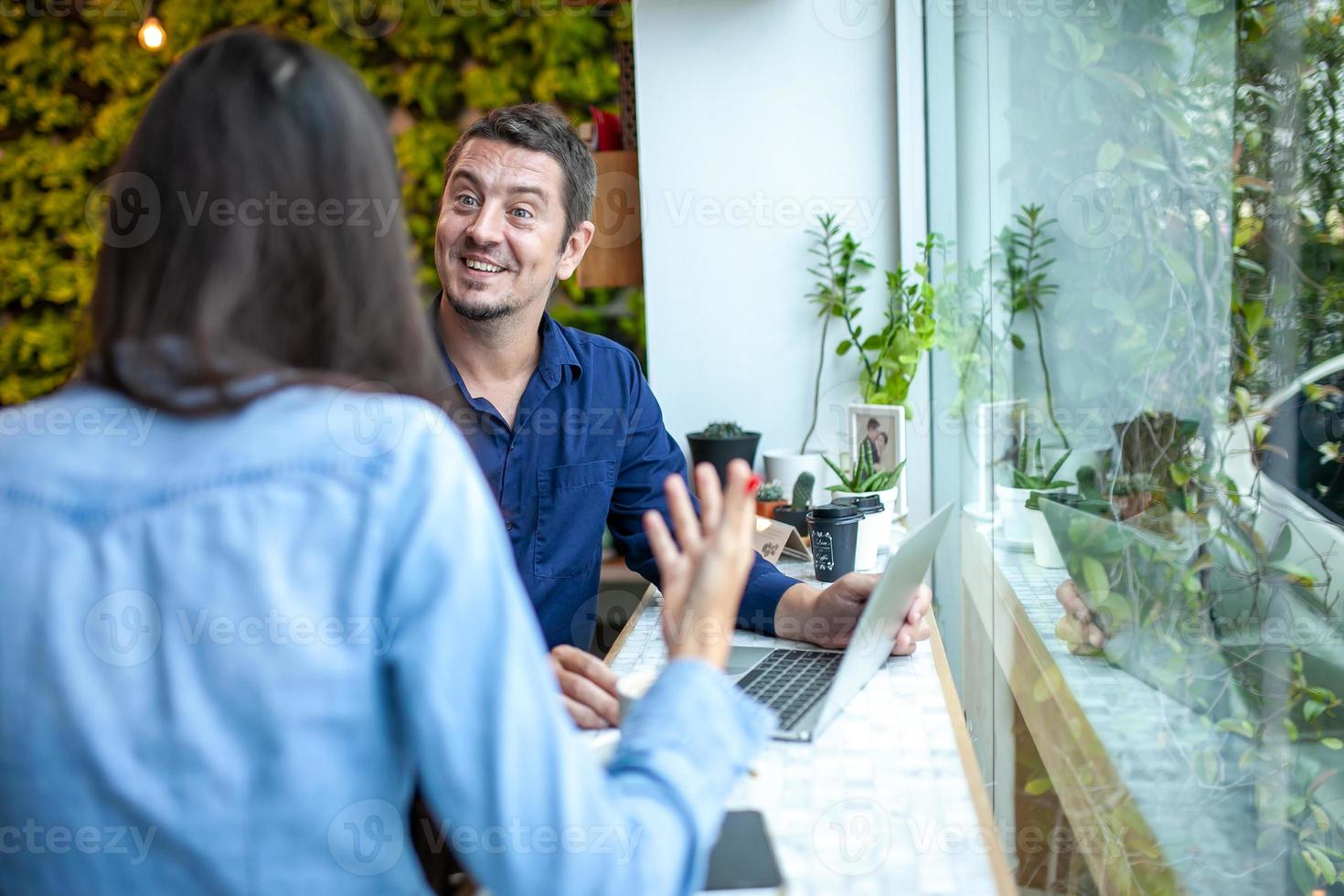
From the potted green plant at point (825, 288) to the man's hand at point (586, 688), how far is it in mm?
1210

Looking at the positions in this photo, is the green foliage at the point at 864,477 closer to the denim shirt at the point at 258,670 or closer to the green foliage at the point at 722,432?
the green foliage at the point at 722,432

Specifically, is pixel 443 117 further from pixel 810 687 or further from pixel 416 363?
pixel 416 363

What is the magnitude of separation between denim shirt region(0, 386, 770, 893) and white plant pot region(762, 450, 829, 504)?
172 cm

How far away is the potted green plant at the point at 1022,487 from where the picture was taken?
1596mm

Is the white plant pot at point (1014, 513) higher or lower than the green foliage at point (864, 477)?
lower

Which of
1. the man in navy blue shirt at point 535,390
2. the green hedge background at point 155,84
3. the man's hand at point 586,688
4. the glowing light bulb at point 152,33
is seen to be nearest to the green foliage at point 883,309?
the man in navy blue shirt at point 535,390

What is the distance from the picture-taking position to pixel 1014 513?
5.90 feet

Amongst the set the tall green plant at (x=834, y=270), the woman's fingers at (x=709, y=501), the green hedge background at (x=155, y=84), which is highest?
the green hedge background at (x=155, y=84)

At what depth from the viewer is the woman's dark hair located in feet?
2.07

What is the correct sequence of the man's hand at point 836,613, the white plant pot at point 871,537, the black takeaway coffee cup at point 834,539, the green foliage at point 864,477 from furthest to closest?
1. the green foliage at point 864,477
2. the white plant pot at point 871,537
3. the black takeaway coffee cup at point 834,539
4. the man's hand at point 836,613

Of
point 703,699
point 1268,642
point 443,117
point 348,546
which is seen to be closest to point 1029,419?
point 1268,642

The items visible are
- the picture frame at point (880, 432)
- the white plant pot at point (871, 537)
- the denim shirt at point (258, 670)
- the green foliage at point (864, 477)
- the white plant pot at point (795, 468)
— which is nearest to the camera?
the denim shirt at point (258, 670)

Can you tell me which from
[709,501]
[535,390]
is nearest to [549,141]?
[535,390]

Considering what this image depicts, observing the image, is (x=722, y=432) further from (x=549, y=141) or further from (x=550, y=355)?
(x=549, y=141)
